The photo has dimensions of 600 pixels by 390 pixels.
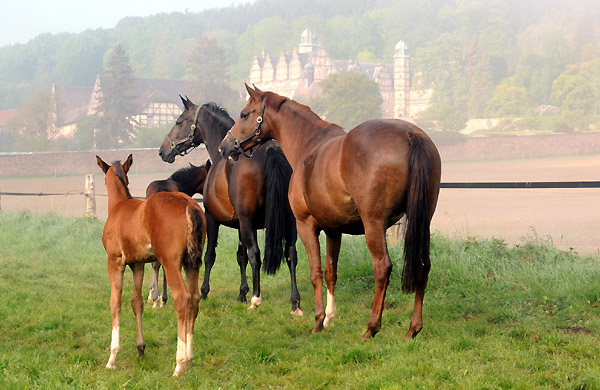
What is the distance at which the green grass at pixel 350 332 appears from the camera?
169 inches

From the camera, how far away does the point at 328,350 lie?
4.90 meters

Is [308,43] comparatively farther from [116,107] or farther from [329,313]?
[329,313]

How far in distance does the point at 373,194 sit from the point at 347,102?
67.9 meters

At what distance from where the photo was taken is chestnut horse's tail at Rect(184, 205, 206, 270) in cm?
451

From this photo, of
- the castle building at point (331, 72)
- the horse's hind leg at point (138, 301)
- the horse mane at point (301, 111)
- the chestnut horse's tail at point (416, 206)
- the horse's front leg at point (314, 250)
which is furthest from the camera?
the castle building at point (331, 72)

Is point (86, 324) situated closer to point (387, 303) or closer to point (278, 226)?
point (278, 226)

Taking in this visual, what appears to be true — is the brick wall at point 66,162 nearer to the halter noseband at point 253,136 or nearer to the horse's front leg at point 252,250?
the horse's front leg at point 252,250

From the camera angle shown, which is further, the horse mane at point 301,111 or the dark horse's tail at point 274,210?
the dark horse's tail at point 274,210

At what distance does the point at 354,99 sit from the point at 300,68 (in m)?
42.4

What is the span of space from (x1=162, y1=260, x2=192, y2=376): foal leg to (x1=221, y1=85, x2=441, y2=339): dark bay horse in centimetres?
156

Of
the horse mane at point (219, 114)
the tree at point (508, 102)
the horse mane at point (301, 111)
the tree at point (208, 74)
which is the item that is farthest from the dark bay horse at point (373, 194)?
the tree at point (508, 102)

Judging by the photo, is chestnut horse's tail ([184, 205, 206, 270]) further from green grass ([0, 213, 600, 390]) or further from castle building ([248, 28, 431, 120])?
castle building ([248, 28, 431, 120])

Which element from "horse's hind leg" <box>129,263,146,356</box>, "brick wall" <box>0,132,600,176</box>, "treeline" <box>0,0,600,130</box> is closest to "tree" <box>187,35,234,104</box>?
"treeline" <box>0,0,600,130</box>

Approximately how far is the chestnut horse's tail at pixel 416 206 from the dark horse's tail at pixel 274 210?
6.69ft
